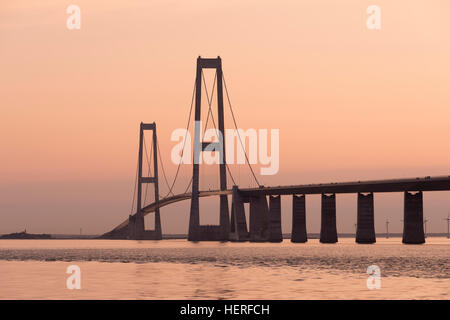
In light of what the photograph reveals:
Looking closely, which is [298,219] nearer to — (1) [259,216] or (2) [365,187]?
(1) [259,216]

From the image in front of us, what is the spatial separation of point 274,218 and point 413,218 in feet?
104

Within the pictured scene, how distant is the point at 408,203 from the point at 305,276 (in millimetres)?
75691

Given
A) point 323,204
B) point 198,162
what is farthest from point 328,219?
point 198,162

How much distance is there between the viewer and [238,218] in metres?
147

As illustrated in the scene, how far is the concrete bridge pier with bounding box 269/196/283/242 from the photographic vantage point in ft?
498

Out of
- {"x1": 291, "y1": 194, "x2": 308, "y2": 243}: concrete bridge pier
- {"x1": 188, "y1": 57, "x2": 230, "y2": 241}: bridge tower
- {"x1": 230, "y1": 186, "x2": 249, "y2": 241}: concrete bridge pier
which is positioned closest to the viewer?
{"x1": 188, "y1": 57, "x2": 230, "y2": 241}: bridge tower

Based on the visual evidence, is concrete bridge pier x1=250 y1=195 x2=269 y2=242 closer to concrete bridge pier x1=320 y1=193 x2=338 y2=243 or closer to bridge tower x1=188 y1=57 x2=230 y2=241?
bridge tower x1=188 y1=57 x2=230 y2=241

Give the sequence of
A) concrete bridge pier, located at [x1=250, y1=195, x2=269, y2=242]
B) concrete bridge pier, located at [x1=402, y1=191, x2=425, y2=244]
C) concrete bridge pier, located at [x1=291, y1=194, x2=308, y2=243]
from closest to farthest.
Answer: concrete bridge pier, located at [x1=402, y1=191, x2=425, y2=244]
concrete bridge pier, located at [x1=291, y1=194, x2=308, y2=243]
concrete bridge pier, located at [x1=250, y1=195, x2=269, y2=242]

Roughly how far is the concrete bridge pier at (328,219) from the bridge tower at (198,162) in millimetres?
15447

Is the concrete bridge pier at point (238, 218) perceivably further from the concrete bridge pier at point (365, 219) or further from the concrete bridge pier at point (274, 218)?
the concrete bridge pier at point (365, 219)

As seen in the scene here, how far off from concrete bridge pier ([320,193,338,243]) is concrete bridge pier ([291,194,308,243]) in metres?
3.81

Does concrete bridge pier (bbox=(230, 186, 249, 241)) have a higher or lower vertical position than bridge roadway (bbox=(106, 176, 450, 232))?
lower
